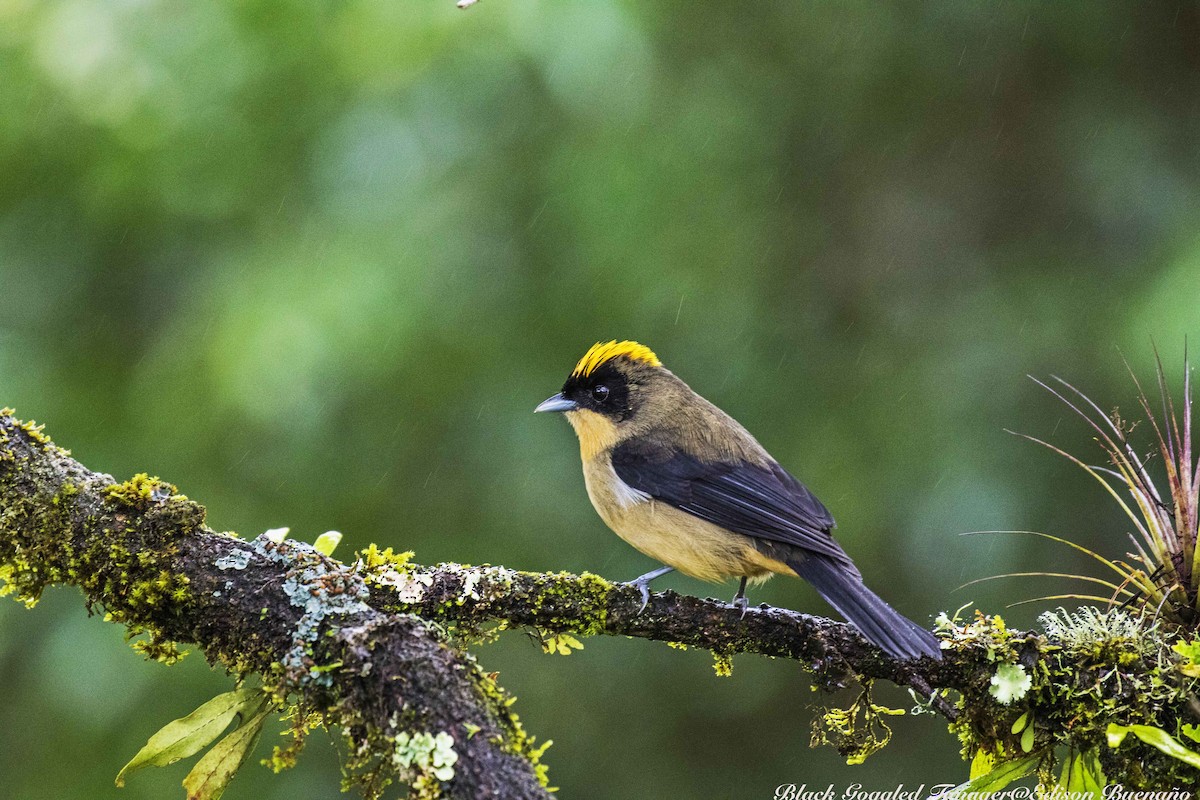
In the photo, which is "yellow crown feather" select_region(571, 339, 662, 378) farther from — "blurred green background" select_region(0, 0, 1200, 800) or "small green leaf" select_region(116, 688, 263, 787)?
"small green leaf" select_region(116, 688, 263, 787)

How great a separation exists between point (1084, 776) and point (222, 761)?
202 centimetres

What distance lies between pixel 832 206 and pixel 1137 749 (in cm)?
460

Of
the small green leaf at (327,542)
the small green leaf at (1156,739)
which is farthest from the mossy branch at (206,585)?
the small green leaf at (1156,739)

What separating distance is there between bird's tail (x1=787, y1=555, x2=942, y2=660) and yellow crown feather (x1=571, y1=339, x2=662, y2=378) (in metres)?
1.34

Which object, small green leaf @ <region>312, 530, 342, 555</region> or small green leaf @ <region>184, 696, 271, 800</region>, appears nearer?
small green leaf @ <region>184, 696, 271, 800</region>

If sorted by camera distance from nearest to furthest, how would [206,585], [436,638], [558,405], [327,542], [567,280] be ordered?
[436,638] → [206,585] → [327,542] → [558,405] → [567,280]

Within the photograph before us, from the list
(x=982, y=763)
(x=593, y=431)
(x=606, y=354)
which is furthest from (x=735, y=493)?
(x=982, y=763)

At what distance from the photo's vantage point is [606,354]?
5.07 metres

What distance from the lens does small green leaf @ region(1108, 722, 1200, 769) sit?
2465mm

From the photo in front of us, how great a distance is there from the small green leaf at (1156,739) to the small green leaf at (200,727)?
1914 mm

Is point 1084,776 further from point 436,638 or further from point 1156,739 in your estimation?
point 436,638

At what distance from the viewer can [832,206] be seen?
22.5ft

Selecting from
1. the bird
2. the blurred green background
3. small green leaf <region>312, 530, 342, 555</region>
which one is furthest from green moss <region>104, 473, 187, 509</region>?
the blurred green background

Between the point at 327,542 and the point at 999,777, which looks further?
the point at 327,542
